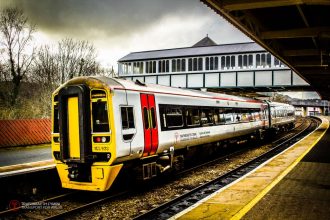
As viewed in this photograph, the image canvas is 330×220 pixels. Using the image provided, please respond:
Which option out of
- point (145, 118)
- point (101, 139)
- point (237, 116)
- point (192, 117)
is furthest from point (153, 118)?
point (237, 116)

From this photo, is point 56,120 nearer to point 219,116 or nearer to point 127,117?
point 127,117

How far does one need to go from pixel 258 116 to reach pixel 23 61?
28421 millimetres

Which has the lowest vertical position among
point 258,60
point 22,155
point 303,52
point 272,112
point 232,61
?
point 22,155

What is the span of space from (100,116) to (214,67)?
3716cm

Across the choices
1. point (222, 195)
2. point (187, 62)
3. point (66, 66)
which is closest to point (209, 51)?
point (187, 62)

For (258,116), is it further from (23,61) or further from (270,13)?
(23,61)

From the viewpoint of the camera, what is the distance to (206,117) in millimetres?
14203

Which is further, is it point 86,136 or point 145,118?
point 145,118

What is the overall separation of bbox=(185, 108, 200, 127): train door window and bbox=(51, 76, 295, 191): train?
1.66 ft

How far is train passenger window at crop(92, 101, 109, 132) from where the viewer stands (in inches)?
342

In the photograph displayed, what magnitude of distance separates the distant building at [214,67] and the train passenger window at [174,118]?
27369 mm

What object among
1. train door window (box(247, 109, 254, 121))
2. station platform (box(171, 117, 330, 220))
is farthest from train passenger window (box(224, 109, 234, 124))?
station platform (box(171, 117, 330, 220))

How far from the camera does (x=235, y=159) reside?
54.5 feet

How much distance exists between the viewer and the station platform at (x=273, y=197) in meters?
7.05
